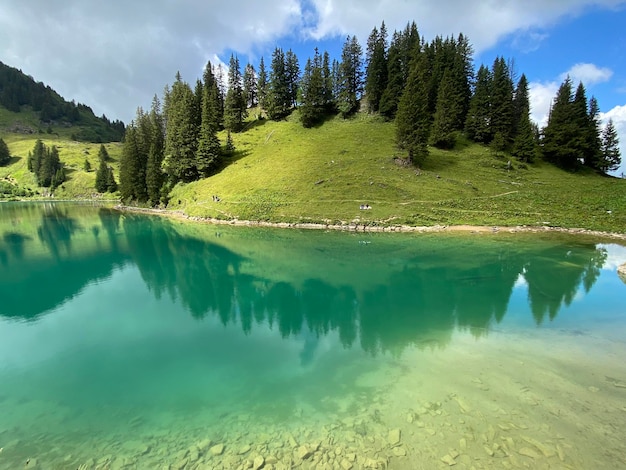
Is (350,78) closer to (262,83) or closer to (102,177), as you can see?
(262,83)

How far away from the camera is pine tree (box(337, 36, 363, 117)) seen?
85.9m

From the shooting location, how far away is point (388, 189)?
49.8 m

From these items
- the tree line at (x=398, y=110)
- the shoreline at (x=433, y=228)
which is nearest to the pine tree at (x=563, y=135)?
the tree line at (x=398, y=110)

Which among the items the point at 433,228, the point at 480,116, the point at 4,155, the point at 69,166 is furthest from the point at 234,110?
the point at 4,155

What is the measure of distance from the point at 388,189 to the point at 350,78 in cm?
5275

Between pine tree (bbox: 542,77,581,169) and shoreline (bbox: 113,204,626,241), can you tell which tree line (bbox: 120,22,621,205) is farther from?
shoreline (bbox: 113,204,626,241)

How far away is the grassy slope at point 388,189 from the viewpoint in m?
43.5

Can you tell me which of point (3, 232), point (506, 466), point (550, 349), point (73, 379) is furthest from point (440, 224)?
point (3, 232)

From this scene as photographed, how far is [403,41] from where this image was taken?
87.7m

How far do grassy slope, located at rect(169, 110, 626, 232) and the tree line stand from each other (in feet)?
16.2

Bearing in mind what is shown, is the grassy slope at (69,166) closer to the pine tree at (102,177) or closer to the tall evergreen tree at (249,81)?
the pine tree at (102,177)

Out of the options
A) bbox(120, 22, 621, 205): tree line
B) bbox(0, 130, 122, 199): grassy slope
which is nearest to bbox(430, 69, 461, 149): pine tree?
bbox(120, 22, 621, 205): tree line

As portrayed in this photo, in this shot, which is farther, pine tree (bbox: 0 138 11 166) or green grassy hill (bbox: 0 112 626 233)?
pine tree (bbox: 0 138 11 166)

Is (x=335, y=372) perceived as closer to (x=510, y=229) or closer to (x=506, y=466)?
(x=506, y=466)
